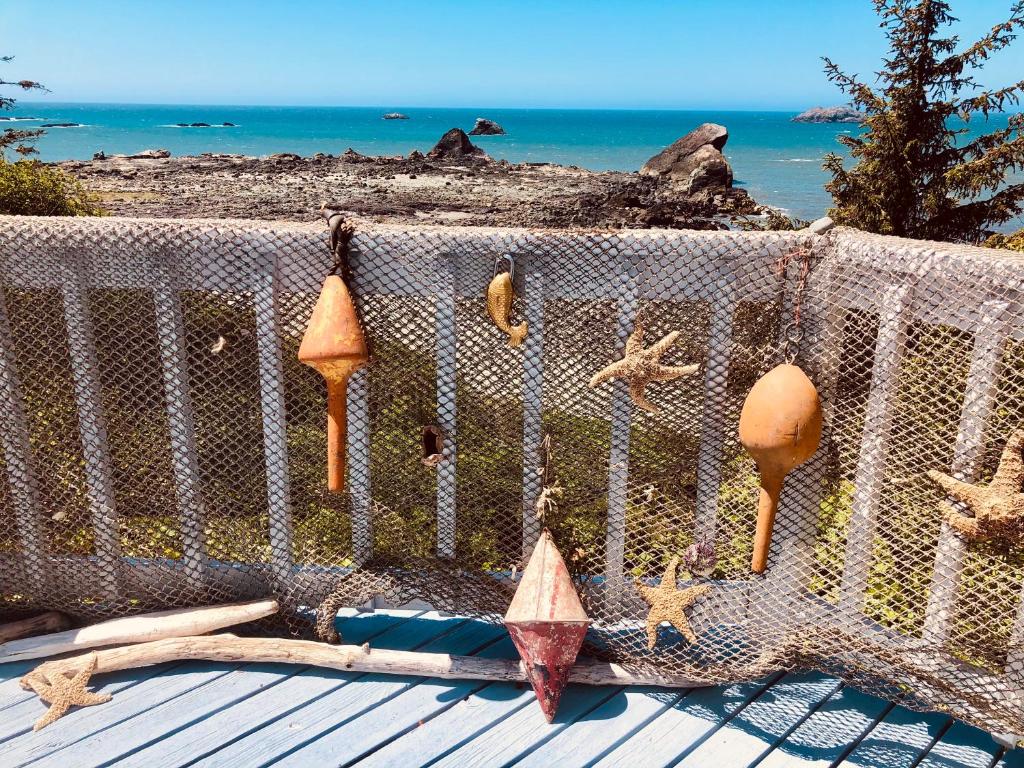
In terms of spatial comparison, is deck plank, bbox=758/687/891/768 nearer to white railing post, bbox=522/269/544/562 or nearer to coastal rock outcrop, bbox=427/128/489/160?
white railing post, bbox=522/269/544/562

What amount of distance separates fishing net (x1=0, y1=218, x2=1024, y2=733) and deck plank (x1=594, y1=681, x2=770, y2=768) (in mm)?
73

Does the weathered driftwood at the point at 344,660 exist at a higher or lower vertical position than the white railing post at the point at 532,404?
lower

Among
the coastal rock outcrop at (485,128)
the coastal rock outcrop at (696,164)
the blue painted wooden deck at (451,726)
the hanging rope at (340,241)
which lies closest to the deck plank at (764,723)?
the blue painted wooden deck at (451,726)

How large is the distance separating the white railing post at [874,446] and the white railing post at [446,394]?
1002mm

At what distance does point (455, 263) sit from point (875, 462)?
111cm

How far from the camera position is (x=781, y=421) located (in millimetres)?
1749

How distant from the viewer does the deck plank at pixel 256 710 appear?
190 cm

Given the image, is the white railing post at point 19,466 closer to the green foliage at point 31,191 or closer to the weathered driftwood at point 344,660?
the weathered driftwood at point 344,660

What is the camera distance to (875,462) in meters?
1.88

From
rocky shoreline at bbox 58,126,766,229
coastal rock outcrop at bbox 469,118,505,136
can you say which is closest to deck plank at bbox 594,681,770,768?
rocky shoreline at bbox 58,126,766,229

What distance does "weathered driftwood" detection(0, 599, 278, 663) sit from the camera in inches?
86.8

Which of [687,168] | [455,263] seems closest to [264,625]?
[455,263]

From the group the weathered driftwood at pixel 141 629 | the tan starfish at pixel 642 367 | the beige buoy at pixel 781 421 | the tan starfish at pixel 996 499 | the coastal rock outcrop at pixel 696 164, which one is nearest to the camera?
the tan starfish at pixel 996 499

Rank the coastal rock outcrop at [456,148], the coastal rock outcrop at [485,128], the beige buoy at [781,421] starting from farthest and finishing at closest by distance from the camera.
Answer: the coastal rock outcrop at [485,128] < the coastal rock outcrop at [456,148] < the beige buoy at [781,421]
